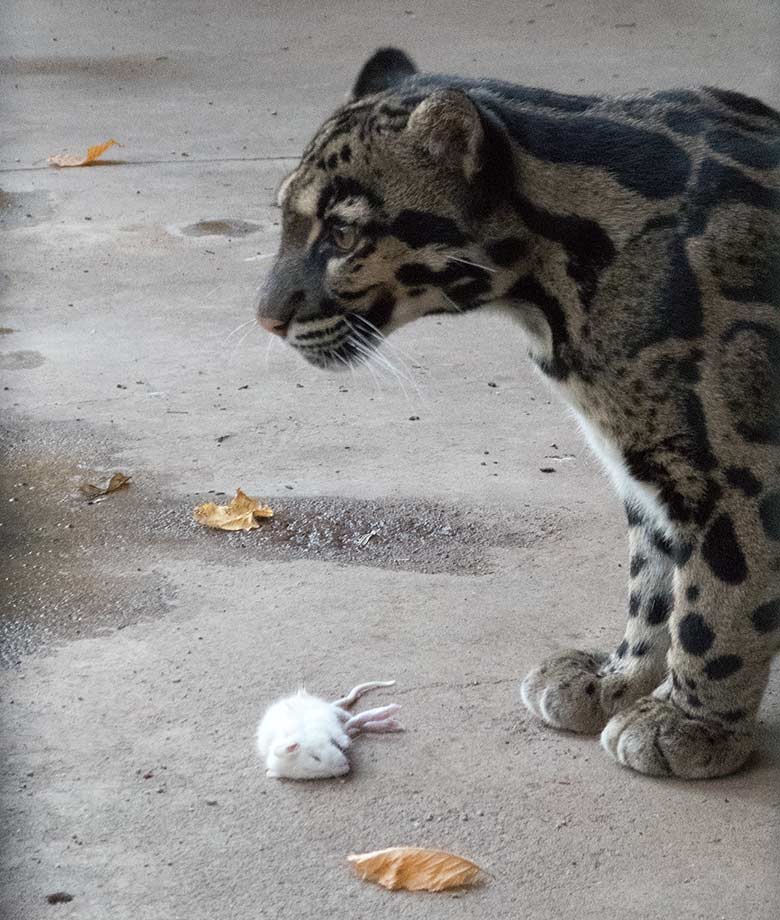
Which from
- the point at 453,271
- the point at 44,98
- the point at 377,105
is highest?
the point at 377,105

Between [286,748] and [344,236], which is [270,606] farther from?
[344,236]

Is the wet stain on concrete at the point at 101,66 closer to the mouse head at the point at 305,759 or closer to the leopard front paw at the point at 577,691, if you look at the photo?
the leopard front paw at the point at 577,691

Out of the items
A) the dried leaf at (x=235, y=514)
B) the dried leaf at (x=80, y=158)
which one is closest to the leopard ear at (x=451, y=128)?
the dried leaf at (x=235, y=514)

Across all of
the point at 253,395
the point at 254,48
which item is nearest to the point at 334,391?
the point at 253,395

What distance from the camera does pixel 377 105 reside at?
3.57 m

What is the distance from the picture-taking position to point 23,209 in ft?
27.1

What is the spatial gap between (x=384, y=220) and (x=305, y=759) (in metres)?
1.30

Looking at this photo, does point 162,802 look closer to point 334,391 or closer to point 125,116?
point 334,391

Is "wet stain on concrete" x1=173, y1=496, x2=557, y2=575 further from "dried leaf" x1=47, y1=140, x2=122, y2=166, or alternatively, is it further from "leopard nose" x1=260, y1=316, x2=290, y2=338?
"dried leaf" x1=47, y1=140, x2=122, y2=166

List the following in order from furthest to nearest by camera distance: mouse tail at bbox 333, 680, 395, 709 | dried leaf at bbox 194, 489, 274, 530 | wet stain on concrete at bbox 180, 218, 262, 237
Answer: wet stain on concrete at bbox 180, 218, 262, 237
dried leaf at bbox 194, 489, 274, 530
mouse tail at bbox 333, 680, 395, 709

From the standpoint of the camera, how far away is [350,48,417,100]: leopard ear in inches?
148

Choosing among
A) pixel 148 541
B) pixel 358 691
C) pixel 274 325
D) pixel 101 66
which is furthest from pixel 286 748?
pixel 101 66

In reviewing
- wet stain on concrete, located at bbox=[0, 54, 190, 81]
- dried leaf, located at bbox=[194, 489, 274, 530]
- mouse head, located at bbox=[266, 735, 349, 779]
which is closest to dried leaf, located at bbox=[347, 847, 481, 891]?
mouse head, located at bbox=[266, 735, 349, 779]

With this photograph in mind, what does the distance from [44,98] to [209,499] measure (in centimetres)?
685
